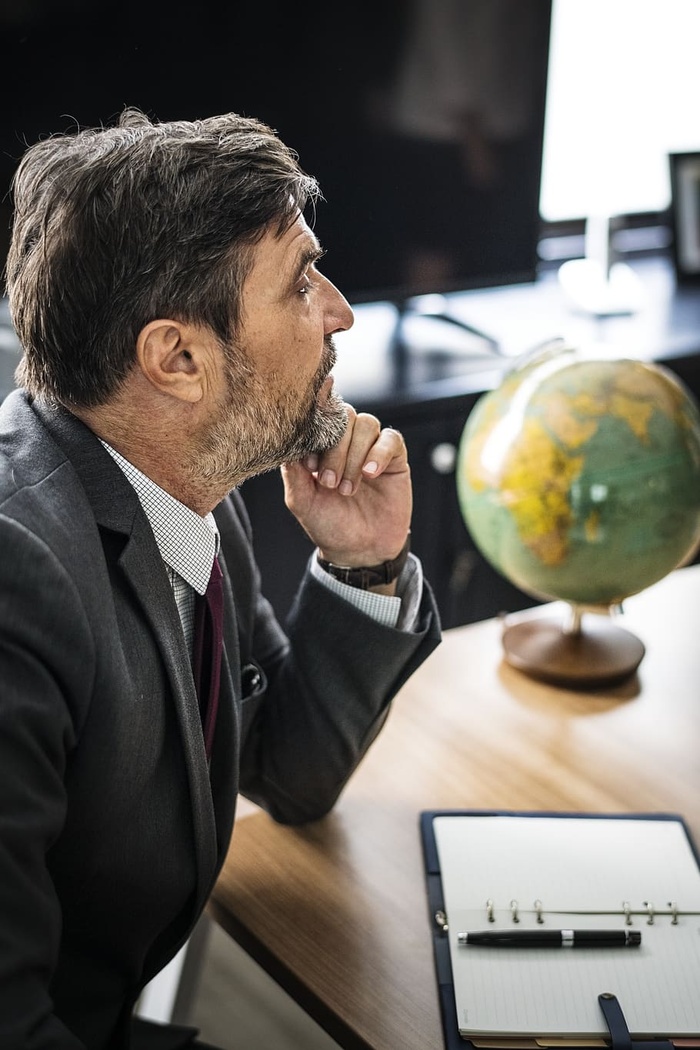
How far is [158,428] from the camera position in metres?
1.07

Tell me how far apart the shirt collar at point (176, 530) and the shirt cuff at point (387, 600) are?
184 millimetres

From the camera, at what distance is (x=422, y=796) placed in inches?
49.6

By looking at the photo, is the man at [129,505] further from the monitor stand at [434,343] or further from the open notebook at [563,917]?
the monitor stand at [434,343]

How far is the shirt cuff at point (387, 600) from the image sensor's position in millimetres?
1266

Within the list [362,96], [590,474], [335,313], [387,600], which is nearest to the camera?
[335,313]

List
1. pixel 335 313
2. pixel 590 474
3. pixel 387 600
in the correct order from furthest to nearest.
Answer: pixel 590 474
pixel 387 600
pixel 335 313

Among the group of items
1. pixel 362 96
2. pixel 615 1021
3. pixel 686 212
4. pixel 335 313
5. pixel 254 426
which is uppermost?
pixel 362 96

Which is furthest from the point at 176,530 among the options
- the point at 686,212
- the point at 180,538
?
the point at 686,212

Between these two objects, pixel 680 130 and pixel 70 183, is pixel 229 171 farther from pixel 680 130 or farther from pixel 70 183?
pixel 680 130

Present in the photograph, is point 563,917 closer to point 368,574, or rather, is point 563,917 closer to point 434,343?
point 368,574

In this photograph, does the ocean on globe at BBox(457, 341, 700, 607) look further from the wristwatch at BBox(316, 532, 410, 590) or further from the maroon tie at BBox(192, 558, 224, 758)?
the maroon tie at BBox(192, 558, 224, 758)

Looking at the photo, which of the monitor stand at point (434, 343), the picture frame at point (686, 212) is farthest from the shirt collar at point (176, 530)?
the picture frame at point (686, 212)

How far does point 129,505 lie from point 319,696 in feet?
1.17

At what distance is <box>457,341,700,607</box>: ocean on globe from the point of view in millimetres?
1371
